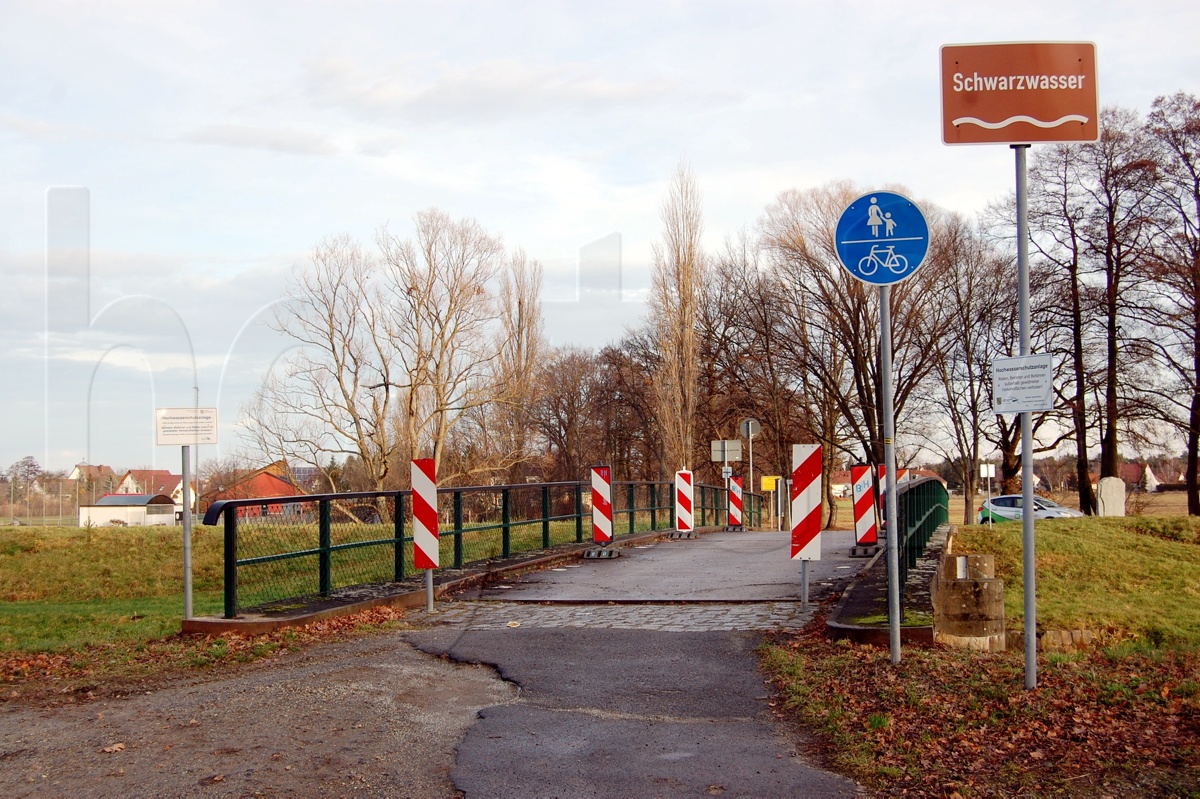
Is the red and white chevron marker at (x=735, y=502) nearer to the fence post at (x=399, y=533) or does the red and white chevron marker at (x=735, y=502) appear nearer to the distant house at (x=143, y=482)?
the fence post at (x=399, y=533)

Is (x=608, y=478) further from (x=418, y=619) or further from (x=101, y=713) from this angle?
(x=101, y=713)

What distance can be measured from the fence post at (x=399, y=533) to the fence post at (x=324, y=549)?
1302 mm

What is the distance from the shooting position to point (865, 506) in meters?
15.5

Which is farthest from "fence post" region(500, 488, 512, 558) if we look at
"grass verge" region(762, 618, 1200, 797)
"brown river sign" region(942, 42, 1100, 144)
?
"brown river sign" region(942, 42, 1100, 144)

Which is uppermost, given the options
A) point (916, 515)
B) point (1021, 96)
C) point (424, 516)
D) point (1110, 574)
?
point (1021, 96)

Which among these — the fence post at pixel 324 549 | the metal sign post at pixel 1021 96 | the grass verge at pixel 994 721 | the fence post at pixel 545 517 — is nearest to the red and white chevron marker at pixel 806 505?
the grass verge at pixel 994 721

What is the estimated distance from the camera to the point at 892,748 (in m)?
5.43

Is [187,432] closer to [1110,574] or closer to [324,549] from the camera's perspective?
[324,549]

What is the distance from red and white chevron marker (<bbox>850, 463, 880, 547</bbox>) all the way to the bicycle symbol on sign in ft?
26.1

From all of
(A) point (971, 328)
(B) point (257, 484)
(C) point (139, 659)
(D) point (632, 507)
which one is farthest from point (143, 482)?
(C) point (139, 659)

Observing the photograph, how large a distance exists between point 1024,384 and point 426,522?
640 cm

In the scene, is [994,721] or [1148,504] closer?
[994,721]

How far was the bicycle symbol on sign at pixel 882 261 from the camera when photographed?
7344 millimetres

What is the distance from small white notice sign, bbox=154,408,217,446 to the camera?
9438 mm
